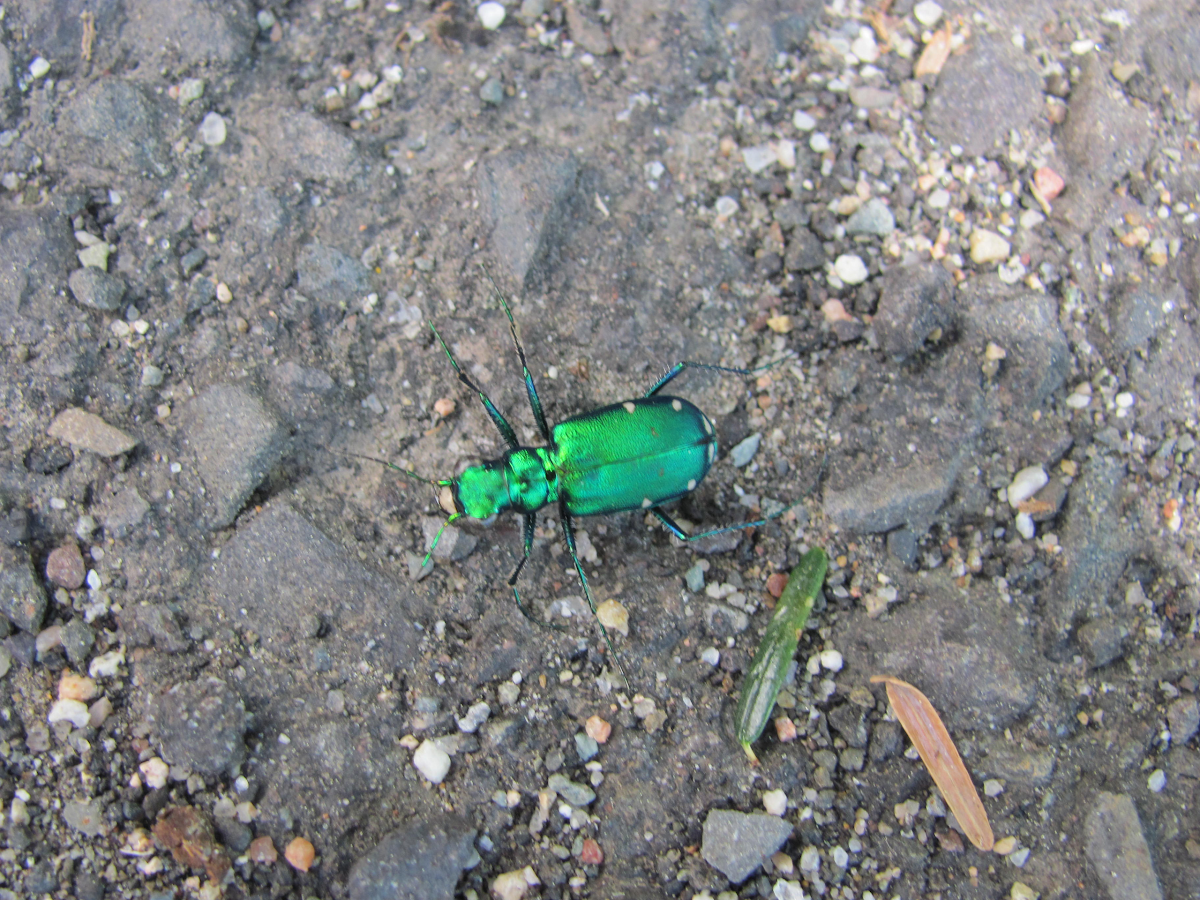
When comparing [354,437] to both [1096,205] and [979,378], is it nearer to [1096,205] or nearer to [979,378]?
[979,378]

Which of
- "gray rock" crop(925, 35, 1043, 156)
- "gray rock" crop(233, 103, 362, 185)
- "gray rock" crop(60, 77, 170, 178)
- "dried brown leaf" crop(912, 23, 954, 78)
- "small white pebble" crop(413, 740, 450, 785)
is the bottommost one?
"small white pebble" crop(413, 740, 450, 785)

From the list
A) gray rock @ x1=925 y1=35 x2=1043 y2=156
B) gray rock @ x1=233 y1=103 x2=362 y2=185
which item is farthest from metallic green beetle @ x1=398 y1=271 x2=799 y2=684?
gray rock @ x1=925 y1=35 x2=1043 y2=156

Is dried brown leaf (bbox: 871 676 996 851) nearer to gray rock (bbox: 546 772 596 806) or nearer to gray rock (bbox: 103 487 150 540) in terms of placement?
gray rock (bbox: 546 772 596 806)

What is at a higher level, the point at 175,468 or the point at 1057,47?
the point at 1057,47

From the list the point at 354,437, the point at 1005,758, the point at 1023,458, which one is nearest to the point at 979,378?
the point at 1023,458

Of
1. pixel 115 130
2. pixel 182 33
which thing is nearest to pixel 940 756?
pixel 115 130
